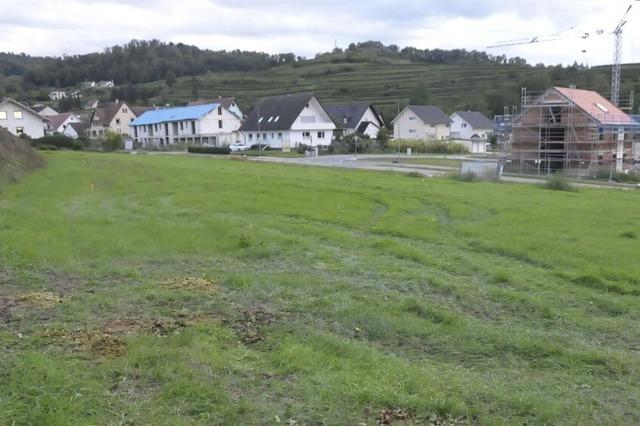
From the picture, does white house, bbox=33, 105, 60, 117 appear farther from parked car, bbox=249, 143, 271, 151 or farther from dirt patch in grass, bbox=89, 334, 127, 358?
dirt patch in grass, bbox=89, 334, 127, 358

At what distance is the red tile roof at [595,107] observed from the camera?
53844mm

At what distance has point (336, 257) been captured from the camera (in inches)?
474

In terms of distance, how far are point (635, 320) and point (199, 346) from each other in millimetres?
6054

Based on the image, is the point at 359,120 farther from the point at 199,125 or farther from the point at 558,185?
the point at 558,185

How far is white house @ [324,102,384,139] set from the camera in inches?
3578

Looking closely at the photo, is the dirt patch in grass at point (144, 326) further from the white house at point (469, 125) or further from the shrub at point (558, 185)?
the white house at point (469, 125)

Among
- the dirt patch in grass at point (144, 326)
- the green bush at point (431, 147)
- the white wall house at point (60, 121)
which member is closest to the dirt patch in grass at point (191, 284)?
the dirt patch in grass at point (144, 326)

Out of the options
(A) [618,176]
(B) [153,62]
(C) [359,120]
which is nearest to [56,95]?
(B) [153,62]

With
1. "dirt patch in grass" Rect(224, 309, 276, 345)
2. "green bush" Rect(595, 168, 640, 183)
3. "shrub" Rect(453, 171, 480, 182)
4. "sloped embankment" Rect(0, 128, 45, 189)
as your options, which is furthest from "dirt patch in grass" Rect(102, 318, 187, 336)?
"green bush" Rect(595, 168, 640, 183)

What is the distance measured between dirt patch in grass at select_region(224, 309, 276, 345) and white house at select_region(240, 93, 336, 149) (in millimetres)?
71647

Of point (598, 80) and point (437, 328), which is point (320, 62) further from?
point (437, 328)

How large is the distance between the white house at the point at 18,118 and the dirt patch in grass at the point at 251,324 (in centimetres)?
7269

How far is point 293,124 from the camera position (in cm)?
7894

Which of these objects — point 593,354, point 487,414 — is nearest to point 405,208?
point 593,354
